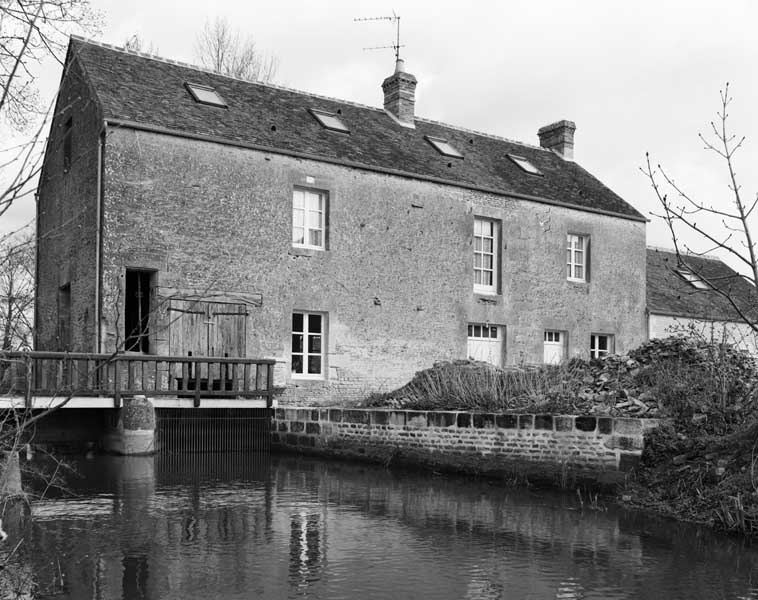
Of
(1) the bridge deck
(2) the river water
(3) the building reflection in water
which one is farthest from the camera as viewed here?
(1) the bridge deck

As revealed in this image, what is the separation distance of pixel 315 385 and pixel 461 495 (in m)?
8.19

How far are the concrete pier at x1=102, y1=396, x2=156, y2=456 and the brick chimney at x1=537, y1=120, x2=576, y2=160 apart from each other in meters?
17.0

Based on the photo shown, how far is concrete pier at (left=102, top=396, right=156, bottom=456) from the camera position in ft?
46.7

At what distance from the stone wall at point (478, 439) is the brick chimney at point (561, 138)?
49.3 ft

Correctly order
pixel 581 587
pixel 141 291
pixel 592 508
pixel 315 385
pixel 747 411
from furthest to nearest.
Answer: pixel 315 385 → pixel 141 291 → pixel 747 411 → pixel 592 508 → pixel 581 587

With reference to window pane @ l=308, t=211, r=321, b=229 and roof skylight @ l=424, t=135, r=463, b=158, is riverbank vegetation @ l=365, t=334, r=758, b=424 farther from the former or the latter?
roof skylight @ l=424, t=135, r=463, b=158

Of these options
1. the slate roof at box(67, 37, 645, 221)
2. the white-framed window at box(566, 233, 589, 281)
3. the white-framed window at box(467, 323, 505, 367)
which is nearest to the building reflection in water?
the slate roof at box(67, 37, 645, 221)

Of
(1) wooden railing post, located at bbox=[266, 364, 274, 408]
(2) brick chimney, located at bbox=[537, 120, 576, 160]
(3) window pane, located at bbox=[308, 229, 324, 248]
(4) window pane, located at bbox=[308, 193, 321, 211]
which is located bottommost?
(1) wooden railing post, located at bbox=[266, 364, 274, 408]

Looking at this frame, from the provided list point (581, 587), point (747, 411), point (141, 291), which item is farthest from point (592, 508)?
point (141, 291)

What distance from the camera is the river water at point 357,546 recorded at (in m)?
6.09

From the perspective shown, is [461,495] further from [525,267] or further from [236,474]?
[525,267]

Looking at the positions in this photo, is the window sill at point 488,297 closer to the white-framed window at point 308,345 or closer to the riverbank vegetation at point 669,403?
the white-framed window at point 308,345

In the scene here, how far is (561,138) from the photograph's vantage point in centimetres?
2670

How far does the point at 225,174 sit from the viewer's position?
57.8ft
